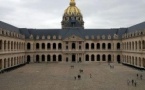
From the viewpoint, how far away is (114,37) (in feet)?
339

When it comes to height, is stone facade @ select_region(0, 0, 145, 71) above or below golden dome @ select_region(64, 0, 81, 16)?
below

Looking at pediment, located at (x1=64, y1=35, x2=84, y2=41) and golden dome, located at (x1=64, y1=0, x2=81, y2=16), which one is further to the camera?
golden dome, located at (x1=64, y1=0, x2=81, y2=16)

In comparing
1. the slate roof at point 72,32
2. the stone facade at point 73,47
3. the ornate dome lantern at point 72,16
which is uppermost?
the ornate dome lantern at point 72,16

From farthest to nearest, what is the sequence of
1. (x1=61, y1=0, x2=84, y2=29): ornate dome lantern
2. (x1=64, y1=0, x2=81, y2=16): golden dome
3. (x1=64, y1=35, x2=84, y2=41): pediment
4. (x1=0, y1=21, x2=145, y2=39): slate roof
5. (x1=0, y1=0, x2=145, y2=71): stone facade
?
(x1=64, y1=0, x2=81, y2=16): golden dome
(x1=61, y1=0, x2=84, y2=29): ornate dome lantern
(x1=0, y1=21, x2=145, y2=39): slate roof
(x1=64, y1=35, x2=84, y2=41): pediment
(x1=0, y1=0, x2=145, y2=71): stone facade

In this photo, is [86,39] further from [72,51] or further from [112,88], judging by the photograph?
[112,88]

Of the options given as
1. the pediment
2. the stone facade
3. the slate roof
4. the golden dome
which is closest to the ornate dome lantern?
the golden dome

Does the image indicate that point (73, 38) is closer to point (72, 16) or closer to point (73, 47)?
point (73, 47)

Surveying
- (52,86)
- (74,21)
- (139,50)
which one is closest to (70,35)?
(74,21)

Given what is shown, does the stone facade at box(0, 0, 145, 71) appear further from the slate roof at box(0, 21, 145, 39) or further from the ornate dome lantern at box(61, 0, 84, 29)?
the ornate dome lantern at box(61, 0, 84, 29)

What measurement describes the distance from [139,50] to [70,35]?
118ft

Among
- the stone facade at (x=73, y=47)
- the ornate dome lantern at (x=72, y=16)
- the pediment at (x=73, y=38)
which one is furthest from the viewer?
the ornate dome lantern at (x=72, y=16)

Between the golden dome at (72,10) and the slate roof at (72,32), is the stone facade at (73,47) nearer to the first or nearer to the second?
the slate roof at (72,32)

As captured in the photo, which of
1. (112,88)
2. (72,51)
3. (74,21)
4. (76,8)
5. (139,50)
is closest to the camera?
(112,88)

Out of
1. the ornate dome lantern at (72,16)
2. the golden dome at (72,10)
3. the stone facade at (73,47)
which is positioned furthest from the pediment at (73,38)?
the golden dome at (72,10)
